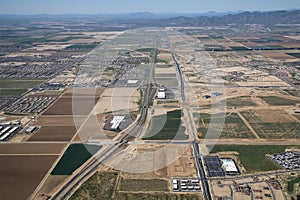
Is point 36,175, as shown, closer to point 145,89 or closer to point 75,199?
point 75,199

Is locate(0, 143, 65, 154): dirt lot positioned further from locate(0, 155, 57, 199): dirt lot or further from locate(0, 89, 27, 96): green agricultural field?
locate(0, 89, 27, 96): green agricultural field

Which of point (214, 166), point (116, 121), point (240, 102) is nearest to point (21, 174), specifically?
point (116, 121)

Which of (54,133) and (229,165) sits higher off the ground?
(229,165)

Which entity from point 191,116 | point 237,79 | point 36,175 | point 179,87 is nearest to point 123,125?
point 191,116

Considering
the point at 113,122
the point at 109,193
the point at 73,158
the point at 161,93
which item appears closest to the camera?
the point at 109,193

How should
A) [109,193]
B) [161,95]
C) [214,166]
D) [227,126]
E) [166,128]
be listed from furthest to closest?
[161,95] < [227,126] < [166,128] < [214,166] < [109,193]

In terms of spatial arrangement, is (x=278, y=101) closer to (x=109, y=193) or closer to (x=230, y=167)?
(x=230, y=167)

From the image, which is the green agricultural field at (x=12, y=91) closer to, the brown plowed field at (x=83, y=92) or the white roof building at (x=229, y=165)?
the brown plowed field at (x=83, y=92)
